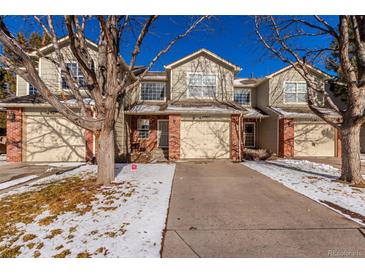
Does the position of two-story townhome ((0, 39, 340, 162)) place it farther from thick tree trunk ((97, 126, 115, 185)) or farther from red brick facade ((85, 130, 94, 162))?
thick tree trunk ((97, 126, 115, 185))

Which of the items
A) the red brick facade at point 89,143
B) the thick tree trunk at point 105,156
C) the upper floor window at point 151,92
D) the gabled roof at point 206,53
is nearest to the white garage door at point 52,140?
the red brick facade at point 89,143

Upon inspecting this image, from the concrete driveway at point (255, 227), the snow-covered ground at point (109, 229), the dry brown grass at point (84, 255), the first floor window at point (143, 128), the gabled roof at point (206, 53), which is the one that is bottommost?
the concrete driveway at point (255, 227)

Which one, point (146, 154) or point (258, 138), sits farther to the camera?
point (258, 138)

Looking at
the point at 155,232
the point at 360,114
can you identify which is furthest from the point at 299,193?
the point at 155,232

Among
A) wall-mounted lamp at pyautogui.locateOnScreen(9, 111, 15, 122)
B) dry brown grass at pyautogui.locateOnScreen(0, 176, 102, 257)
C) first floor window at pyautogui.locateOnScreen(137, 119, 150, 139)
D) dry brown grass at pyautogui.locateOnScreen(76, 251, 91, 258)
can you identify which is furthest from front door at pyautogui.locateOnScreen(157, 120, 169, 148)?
dry brown grass at pyautogui.locateOnScreen(76, 251, 91, 258)

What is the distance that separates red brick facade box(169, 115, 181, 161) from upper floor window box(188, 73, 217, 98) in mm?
2828

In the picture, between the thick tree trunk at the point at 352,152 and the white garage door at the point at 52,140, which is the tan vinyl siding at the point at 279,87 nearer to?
the thick tree trunk at the point at 352,152

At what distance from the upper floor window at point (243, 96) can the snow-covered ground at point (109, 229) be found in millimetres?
13069

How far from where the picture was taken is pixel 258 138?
15289 mm

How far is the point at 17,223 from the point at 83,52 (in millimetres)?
4751

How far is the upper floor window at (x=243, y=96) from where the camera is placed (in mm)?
15922

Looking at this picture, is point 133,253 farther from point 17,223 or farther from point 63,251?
point 17,223

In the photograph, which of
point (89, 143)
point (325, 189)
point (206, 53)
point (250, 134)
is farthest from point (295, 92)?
point (89, 143)

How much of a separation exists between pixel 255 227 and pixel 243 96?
14309 mm
